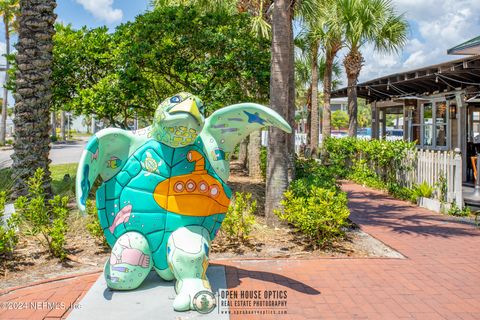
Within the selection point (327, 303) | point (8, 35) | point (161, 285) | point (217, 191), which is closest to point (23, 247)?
point (161, 285)

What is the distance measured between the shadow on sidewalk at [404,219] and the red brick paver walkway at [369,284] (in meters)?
0.50

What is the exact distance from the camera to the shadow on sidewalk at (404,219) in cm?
693

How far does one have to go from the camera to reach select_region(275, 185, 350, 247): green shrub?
224 inches

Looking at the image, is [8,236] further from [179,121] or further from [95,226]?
[179,121]

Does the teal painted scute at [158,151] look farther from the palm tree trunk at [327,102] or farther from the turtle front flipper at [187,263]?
the palm tree trunk at [327,102]

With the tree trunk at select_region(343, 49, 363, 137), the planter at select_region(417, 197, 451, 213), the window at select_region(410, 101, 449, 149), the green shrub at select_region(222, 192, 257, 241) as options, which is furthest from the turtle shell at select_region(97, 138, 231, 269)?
the tree trunk at select_region(343, 49, 363, 137)

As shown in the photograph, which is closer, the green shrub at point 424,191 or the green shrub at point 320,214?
the green shrub at point 320,214

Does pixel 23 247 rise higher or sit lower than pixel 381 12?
lower

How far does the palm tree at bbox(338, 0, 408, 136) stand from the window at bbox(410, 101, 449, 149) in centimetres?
244

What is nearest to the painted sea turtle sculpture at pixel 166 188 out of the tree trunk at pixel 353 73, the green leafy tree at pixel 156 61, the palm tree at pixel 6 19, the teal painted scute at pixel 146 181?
the teal painted scute at pixel 146 181

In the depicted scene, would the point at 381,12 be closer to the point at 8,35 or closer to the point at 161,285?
the point at 161,285

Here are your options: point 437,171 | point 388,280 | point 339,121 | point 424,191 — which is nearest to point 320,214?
point 388,280

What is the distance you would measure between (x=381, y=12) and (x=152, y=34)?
33.0 ft

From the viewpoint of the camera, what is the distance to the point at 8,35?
3472 centimetres
